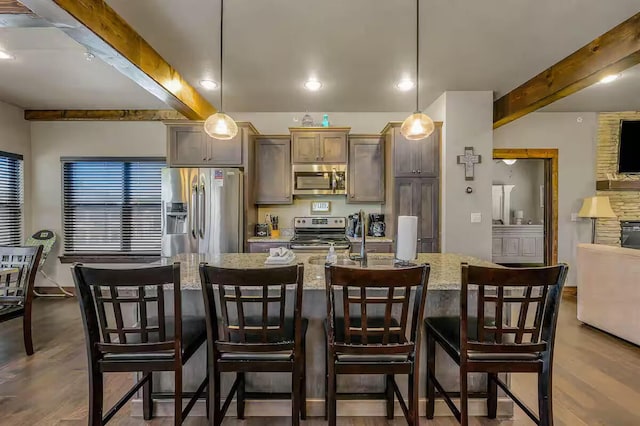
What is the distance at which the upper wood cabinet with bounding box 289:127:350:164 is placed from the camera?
452 centimetres

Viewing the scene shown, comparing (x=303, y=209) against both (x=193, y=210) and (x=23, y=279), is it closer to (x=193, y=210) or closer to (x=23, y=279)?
(x=193, y=210)

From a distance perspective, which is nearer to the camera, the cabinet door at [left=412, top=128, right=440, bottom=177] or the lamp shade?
the cabinet door at [left=412, top=128, right=440, bottom=177]

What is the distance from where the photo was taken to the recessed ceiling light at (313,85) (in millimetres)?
3818

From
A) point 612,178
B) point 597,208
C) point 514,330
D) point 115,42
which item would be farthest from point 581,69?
point 115,42

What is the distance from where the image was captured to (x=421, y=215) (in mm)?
4293

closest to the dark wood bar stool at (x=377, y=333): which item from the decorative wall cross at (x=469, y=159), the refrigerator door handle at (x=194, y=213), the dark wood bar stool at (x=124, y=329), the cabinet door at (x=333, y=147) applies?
the dark wood bar stool at (x=124, y=329)

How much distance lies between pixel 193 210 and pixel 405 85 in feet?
9.25

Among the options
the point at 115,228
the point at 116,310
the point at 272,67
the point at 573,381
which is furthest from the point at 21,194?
the point at 573,381

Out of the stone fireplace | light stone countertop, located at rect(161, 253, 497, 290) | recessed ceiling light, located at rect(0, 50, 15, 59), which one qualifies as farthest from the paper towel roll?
the stone fireplace

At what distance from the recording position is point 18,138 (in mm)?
4793

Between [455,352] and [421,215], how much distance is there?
2.76 m

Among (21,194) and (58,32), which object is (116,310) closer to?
(58,32)

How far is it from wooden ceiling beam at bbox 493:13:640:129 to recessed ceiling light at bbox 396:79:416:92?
1214 millimetres

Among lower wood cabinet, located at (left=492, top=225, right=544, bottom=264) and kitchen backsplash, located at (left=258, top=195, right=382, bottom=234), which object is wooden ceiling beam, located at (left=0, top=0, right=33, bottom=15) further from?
lower wood cabinet, located at (left=492, top=225, right=544, bottom=264)
